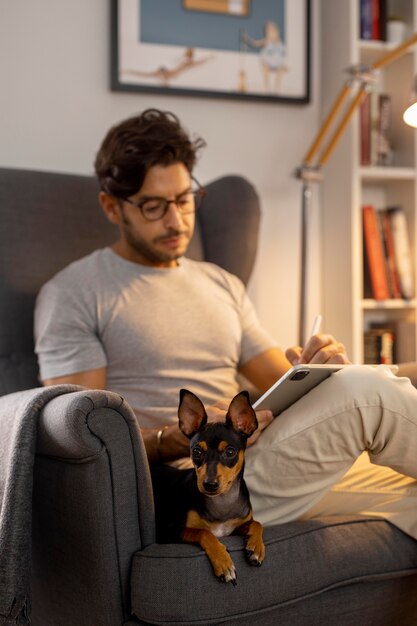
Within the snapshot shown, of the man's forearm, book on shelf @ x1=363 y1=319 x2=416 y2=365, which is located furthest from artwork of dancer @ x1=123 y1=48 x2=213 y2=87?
the man's forearm

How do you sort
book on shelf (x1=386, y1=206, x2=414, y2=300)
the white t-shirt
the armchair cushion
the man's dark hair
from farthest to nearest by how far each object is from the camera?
book on shelf (x1=386, y1=206, x2=414, y2=300) < the man's dark hair < the white t-shirt < the armchair cushion

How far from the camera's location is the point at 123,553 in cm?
136

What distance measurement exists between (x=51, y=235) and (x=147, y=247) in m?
0.29

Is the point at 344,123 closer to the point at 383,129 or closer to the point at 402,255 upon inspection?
the point at 383,129

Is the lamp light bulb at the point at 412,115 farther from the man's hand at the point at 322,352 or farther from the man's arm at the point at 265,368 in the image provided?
the man's arm at the point at 265,368

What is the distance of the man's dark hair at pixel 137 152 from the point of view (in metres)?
1.93

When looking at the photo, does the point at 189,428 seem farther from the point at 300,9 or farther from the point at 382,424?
the point at 300,9

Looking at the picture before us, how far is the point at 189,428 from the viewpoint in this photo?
1444 millimetres

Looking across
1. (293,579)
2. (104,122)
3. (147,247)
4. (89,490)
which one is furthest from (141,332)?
(104,122)

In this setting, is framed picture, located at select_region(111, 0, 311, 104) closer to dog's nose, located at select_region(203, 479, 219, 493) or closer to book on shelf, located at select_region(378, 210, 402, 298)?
book on shelf, located at select_region(378, 210, 402, 298)

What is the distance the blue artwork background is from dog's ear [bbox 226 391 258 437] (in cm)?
158

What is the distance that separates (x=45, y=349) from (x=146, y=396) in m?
0.23

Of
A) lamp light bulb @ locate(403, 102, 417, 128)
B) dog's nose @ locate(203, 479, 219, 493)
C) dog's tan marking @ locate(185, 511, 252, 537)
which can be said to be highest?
lamp light bulb @ locate(403, 102, 417, 128)

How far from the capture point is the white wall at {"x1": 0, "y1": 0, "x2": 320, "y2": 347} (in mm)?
2553
